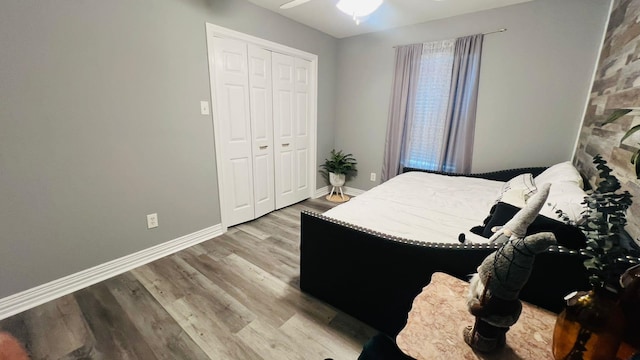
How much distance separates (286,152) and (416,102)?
1.84 metres

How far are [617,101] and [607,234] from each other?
1.80 m

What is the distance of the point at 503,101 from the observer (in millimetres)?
2852

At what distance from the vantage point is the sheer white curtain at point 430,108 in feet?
→ 10.2

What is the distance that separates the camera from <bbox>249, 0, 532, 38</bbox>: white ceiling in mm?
2635

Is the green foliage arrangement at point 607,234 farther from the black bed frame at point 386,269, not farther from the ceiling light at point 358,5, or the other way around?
the ceiling light at point 358,5

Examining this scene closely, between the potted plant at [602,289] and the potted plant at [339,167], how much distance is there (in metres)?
3.38

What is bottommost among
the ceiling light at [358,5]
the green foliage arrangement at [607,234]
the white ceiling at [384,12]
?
the green foliage arrangement at [607,234]

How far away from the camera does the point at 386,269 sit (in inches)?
56.9

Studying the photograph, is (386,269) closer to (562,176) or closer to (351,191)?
(562,176)

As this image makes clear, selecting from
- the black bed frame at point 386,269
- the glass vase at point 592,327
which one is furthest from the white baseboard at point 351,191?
the glass vase at point 592,327

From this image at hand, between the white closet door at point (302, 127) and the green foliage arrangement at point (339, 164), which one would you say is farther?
the green foliage arrangement at point (339, 164)

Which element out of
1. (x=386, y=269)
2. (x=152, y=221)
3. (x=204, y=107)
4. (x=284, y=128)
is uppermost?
(x=204, y=107)

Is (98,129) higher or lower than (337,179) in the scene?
higher

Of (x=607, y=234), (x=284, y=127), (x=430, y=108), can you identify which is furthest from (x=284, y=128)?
(x=607, y=234)
